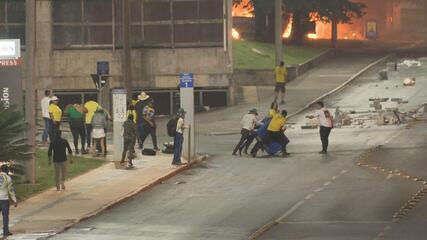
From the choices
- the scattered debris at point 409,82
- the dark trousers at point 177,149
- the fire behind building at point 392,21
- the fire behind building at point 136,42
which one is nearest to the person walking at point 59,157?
the dark trousers at point 177,149

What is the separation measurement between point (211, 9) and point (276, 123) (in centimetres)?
1569

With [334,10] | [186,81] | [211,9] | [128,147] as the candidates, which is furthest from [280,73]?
[334,10]

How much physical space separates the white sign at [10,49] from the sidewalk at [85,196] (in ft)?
11.4

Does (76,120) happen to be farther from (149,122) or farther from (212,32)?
(212,32)

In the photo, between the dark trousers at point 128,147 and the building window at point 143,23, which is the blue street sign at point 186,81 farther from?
the building window at point 143,23

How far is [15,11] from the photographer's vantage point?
46.8m

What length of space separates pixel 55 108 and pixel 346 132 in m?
10.2

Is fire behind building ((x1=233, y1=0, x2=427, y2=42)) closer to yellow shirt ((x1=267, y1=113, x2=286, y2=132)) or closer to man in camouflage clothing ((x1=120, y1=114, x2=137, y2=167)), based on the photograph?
yellow shirt ((x1=267, y1=113, x2=286, y2=132))

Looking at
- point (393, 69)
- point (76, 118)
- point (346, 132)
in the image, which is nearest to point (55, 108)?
point (76, 118)

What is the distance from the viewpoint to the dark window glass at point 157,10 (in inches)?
1850

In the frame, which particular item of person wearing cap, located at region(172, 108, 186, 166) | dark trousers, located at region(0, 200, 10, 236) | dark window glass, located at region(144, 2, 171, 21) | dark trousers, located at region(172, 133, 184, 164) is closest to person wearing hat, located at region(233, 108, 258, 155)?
person wearing cap, located at region(172, 108, 186, 166)

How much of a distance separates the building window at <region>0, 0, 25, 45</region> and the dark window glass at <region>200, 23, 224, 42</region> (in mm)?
7605

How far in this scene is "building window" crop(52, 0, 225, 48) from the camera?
46938 mm

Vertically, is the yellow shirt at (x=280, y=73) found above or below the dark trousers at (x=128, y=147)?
above
